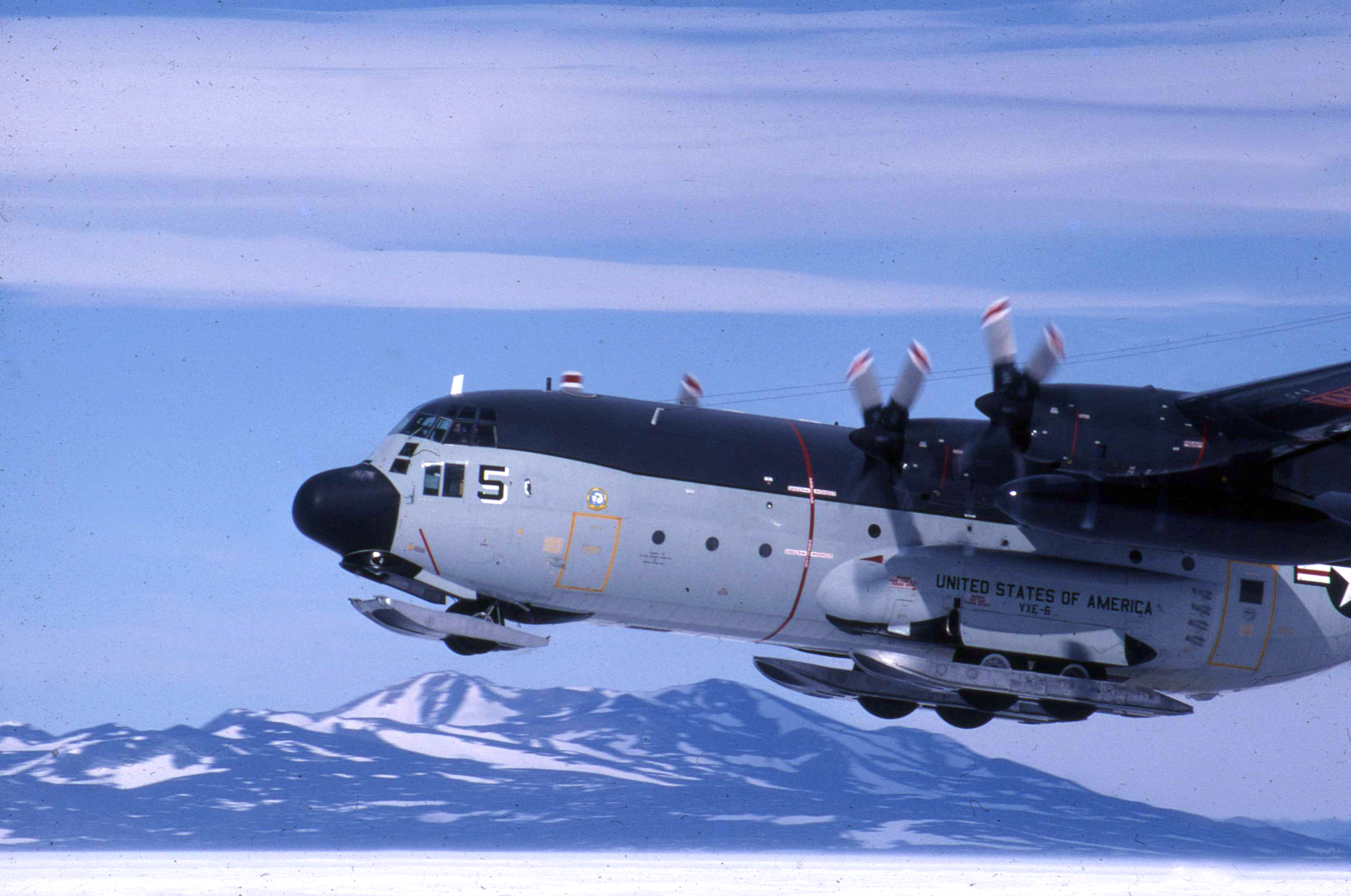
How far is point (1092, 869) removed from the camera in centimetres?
8931

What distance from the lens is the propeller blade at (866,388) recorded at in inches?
666

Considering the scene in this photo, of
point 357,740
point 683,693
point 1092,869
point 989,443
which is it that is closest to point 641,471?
point 989,443

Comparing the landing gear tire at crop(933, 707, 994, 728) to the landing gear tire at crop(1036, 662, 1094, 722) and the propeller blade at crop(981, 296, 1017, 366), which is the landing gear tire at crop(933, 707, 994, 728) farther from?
the propeller blade at crop(981, 296, 1017, 366)

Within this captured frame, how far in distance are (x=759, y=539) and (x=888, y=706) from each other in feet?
14.2

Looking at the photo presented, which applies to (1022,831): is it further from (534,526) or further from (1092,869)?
(534,526)

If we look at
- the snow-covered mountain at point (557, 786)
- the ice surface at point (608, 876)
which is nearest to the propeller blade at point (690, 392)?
the ice surface at point (608, 876)

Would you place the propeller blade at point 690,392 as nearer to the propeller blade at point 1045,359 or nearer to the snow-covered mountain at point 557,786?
the propeller blade at point 1045,359

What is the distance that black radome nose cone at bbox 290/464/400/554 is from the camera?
1602 cm

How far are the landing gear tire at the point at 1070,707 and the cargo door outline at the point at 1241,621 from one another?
223cm

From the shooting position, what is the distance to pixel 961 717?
1916 centimetres

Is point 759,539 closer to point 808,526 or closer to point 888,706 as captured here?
point 808,526

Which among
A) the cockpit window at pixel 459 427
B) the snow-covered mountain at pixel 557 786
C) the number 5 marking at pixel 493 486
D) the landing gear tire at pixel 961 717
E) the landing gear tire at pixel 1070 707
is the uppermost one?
the cockpit window at pixel 459 427

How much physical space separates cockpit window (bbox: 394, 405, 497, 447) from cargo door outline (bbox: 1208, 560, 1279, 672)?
35.5 ft

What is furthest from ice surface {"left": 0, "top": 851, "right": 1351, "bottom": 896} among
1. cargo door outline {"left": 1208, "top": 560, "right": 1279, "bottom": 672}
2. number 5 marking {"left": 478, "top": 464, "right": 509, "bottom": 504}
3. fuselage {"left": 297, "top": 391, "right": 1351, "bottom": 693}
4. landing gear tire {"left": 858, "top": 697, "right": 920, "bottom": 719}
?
cargo door outline {"left": 1208, "top": 560, "right": 1279, "bottom": 672}
